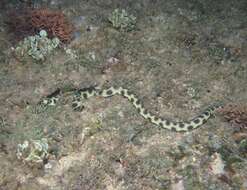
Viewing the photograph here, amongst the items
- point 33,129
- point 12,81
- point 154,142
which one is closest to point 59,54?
point 12,81

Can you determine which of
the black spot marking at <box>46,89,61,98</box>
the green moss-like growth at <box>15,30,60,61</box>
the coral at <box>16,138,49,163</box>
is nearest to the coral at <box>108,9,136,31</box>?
the green moss-like growth at <box>15,30,60,61</box>

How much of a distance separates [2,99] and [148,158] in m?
4.99

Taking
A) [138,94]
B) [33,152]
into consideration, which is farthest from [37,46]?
[33,152]

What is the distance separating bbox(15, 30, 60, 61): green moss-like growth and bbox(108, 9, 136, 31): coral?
2.47 metres

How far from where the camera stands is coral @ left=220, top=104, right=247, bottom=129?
1207 centimetres

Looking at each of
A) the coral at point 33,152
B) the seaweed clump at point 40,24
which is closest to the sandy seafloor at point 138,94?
the coral at point 33,152

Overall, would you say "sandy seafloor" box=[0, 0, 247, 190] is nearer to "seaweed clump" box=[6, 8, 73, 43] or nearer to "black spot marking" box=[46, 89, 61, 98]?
"black spot marking" box=[46, 89, 61, 98]

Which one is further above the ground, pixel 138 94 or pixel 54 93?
pixel 138 94

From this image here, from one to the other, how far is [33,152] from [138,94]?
423 centimetres

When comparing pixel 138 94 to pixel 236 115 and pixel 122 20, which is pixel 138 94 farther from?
pixel 122 20

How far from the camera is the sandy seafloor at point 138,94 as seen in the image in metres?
10.6

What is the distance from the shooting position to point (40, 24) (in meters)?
14.9

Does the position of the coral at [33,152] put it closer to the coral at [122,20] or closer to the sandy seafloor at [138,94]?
the sandy seafloor at [138,94]

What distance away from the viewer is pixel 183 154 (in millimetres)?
11188
